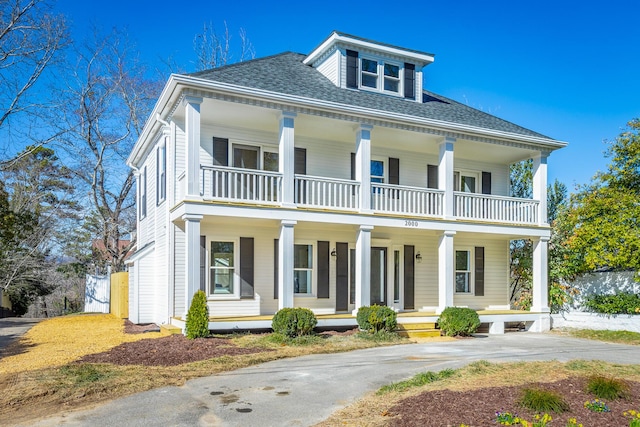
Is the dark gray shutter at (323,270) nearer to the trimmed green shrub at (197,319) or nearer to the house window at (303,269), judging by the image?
the house window at (303,269)

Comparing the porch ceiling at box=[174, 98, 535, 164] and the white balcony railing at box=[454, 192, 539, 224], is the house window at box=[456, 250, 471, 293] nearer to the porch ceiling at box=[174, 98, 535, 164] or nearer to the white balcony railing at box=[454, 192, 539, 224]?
the white balcony railing at box=[454, 192, 539, 224]

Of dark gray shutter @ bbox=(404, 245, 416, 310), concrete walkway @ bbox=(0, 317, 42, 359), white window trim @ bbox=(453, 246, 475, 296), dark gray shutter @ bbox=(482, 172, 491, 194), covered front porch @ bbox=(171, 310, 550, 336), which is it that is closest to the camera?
concrete walkway @ bbox=(0, 317, 42, 359)

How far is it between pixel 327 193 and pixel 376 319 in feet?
13.1

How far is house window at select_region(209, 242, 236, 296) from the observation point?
1525 centimetres

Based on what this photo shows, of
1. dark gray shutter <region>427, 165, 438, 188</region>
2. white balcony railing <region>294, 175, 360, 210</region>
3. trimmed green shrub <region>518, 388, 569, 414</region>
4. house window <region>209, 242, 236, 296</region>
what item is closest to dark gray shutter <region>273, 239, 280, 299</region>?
house window <region>209, 242, 236, 296</region>

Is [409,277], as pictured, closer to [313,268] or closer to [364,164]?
[313,268]

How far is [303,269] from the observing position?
16.4 m

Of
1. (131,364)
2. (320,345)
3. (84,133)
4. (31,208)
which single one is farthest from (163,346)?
(31,208)

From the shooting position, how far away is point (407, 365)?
9984mm

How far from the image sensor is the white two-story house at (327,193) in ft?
45.8

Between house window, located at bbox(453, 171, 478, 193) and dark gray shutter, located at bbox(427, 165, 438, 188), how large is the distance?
→ 2.87 ft

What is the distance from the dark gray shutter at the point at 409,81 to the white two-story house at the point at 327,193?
0.11 feet

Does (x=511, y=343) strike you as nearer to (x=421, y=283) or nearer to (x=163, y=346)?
(x=421, y=283)

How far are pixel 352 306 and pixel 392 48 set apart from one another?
8.24 metres
